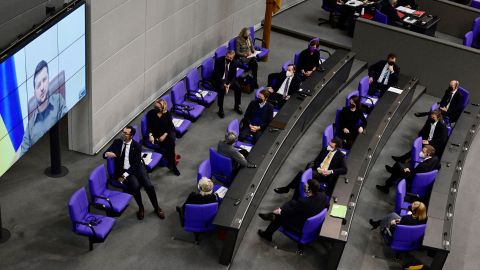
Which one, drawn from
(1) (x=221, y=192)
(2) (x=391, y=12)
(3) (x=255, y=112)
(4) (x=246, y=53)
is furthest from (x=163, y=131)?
(2) (x=391, y=12)

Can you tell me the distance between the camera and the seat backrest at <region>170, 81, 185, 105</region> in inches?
484

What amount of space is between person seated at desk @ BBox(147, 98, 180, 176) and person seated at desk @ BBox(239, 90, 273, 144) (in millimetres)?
1305

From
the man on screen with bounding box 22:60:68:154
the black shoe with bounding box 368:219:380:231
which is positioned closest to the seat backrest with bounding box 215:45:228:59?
the man on screen with bounding box 22:60:68:154

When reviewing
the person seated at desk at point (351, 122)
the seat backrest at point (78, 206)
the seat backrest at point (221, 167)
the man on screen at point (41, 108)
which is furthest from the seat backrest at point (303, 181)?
the man on screen at point (41, 108)

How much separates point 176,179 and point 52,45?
9.99 ft

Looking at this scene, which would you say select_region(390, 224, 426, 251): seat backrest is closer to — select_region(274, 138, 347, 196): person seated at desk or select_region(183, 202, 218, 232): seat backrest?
select_region(274, 138, 347, 196): person seated at desk

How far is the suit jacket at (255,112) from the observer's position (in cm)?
1192

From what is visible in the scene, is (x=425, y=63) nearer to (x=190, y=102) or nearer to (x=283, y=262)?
(x=190, y=102)

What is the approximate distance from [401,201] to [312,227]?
1.59 m

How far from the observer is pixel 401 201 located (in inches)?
404

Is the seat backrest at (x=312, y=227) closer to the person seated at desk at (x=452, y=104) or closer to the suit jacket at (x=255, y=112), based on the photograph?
the suit jacket at (x=255, y=112)

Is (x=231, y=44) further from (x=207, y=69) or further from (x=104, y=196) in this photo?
(x=104, y=196)

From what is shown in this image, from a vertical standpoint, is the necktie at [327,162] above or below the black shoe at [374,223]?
above

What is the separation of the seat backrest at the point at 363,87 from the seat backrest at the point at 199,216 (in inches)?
199
